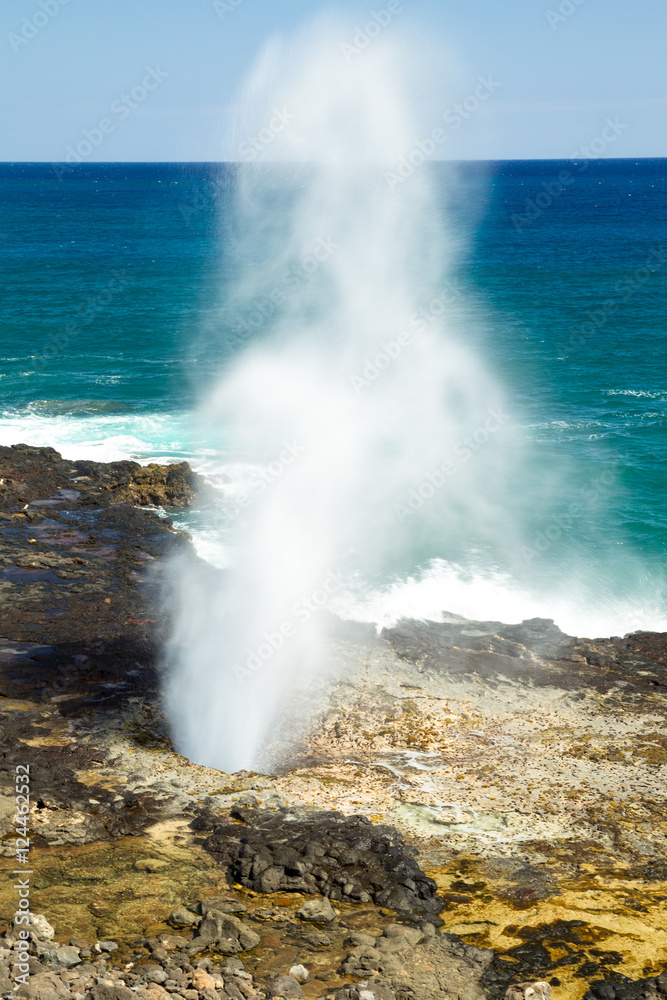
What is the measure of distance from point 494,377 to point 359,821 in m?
35.1

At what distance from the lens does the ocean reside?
26.2 meters

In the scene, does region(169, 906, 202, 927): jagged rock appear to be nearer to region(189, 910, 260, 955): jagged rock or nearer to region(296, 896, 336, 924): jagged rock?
region(189, 910, 260, 955): jagged rock

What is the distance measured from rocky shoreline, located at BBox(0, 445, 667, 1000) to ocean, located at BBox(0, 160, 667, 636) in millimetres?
4847

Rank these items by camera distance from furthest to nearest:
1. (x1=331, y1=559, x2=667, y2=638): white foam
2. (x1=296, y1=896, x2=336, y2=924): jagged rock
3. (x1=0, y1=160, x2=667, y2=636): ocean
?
(x1=0, y1=160, x2=667, y2=636): ocean → (x1=331, y1=559, x2=667, y2=638): white foam → (x1=296, y1=896, x2=336, y2=924): jagged rock

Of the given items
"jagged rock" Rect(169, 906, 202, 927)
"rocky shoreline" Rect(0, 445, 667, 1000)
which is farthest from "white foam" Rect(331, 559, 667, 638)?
"jagged rock" Rect(169, 906, 202, 927)

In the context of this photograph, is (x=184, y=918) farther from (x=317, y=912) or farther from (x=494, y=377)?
(x=494, y=377)

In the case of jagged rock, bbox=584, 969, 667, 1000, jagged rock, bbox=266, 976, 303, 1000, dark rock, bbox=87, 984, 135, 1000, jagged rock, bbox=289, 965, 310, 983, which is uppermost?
jagged rock, bbox=584, 969, 667, 1000

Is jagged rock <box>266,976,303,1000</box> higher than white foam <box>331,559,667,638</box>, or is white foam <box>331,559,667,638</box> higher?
white foam <box>331,559,667,638</box>

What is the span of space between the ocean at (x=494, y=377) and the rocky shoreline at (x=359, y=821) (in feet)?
15.9

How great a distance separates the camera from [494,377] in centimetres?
4584

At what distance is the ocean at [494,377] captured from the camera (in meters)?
26.2

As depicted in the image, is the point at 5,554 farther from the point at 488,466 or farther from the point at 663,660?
the point at 488,466

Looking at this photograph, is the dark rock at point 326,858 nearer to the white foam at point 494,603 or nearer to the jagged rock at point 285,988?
the jagged rock at point 285,988

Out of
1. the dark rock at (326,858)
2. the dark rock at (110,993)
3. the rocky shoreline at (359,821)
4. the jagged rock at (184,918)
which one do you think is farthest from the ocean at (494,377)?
the dark rock at (110,993)
